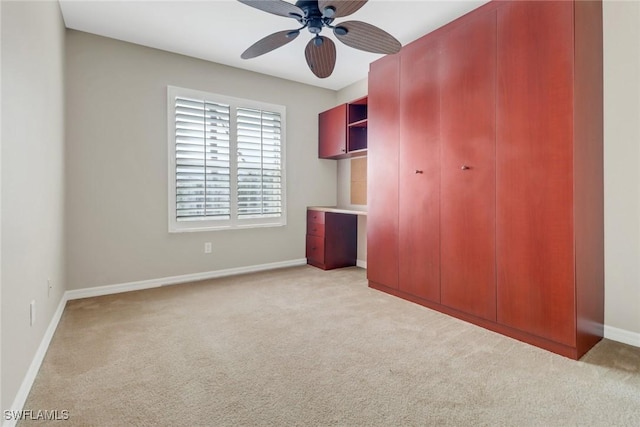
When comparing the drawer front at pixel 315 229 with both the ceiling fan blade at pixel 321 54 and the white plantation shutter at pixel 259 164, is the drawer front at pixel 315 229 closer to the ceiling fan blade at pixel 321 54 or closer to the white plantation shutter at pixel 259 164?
the white plantation shutter at pixel 259 164

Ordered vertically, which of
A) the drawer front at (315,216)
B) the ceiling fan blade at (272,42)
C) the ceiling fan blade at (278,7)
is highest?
the ceiling fan blade at (278,7)

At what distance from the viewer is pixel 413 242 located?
9.82 ft

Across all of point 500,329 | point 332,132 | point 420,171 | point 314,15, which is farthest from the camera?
point 332,132

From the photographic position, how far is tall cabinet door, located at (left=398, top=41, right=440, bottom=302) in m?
2.78

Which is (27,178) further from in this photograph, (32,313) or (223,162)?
(223,162)

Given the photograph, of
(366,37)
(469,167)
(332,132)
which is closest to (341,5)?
(366,37)

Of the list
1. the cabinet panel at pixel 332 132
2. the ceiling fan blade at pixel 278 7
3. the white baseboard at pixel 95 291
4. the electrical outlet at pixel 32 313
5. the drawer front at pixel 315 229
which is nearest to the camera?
the white baseboard at pixel 95 291

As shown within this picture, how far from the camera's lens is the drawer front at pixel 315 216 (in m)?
4.36

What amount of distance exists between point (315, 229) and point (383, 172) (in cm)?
152

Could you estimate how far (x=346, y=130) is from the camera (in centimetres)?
418

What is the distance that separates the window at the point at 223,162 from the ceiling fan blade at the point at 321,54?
1.66m

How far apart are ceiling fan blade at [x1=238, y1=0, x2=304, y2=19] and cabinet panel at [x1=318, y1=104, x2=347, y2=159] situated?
2171 millimetres

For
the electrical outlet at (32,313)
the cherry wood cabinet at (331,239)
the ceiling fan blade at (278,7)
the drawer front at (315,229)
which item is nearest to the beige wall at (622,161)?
the ceiling fan blade at (278,7)

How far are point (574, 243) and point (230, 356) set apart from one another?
218 cm
